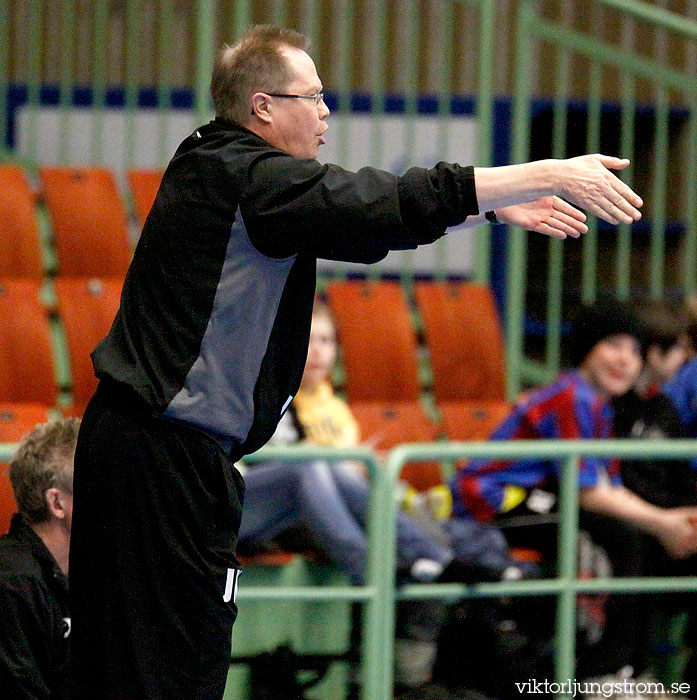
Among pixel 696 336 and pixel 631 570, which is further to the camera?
pixel 696 336

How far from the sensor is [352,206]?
2.25 metres

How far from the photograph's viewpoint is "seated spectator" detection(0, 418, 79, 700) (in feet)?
9.32

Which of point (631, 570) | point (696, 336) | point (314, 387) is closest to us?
point (631, 570)

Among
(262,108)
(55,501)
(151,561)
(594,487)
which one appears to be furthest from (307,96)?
(594,487)

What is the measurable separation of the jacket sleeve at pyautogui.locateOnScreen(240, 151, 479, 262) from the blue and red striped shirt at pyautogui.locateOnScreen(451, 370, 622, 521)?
2366 mm

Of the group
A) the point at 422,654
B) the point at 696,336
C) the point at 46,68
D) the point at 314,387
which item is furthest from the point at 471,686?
the point at 46,68

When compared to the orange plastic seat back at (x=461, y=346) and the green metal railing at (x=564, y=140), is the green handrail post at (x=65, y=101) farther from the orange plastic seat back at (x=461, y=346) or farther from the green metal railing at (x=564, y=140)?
the green metal railing at (x=564, y=140)

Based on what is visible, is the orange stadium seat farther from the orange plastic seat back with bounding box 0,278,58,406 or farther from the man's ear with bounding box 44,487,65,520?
the man's ear with bounding box 44,487,65,520

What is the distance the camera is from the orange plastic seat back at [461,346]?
18.7 feet

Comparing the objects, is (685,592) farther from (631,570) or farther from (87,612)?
(87,612)

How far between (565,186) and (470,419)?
3.30 meters

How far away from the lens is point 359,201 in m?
2.25

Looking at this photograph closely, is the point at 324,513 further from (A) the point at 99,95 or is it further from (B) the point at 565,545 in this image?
(A) the point at 99,95

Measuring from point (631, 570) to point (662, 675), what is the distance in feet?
1.40
